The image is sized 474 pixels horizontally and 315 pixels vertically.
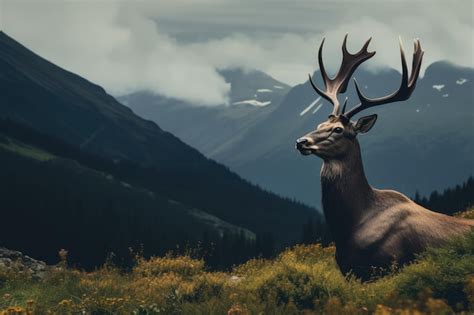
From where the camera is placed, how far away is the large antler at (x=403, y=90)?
45.5 feet

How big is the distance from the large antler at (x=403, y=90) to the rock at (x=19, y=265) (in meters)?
9.29

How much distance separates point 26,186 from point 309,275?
12532 cm

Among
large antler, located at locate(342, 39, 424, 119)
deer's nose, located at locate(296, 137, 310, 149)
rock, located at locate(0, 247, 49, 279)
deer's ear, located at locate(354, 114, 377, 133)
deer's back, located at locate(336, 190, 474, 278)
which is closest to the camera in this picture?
deer's back, located at locate(336, 190, 474, 278)

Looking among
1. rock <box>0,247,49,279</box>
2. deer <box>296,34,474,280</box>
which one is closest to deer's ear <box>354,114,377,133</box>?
deer <box>296,34,474,280</box>

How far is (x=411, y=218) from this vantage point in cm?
1355


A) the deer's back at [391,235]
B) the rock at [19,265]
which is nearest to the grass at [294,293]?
the deer's back at [391,235]

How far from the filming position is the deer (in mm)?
13180

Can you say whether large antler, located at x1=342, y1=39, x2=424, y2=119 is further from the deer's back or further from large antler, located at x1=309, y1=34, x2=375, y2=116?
the deer's back

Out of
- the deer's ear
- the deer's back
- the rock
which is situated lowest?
the rock

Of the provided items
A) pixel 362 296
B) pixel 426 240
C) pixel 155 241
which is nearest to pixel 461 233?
pixel 426 240

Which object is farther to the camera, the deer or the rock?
the rock

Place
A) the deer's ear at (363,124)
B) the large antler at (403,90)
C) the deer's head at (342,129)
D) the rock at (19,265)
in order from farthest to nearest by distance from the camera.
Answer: the rock at (19,265)
the large antler at (403,90)
the deer's ear at (363,124)
the deer's head at (342,129)

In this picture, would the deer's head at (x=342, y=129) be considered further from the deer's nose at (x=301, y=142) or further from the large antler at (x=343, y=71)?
the large antler at (x=343, y=71)

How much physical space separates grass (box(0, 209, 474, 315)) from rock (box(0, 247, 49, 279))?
2.37m
